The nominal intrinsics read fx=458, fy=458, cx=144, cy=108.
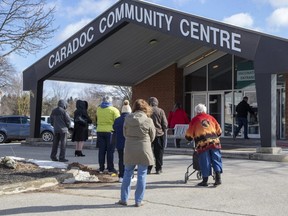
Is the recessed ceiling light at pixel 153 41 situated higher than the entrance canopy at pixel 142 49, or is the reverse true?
the recessed ceiling light at pixel 153 41

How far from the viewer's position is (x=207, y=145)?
8.84 meters

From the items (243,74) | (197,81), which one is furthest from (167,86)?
(243,74)

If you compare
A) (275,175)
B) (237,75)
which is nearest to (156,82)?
(237,75)

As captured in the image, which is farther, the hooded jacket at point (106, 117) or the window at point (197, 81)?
the window at point (197, 81)

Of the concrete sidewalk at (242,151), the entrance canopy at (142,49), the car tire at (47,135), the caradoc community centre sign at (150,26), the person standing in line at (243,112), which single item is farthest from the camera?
the car tire at (47,135)

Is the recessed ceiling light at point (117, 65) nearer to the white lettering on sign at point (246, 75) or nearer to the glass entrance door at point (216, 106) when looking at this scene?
the glass entrance door at point (216, 106)

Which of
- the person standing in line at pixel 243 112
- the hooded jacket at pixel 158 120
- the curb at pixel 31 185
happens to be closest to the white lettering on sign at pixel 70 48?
the person standing in line at pixel 243 112

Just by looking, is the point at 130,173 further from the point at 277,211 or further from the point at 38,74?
the point at 38,74

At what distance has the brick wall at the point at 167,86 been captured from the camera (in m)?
23.0

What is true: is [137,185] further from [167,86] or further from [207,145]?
[167,86]

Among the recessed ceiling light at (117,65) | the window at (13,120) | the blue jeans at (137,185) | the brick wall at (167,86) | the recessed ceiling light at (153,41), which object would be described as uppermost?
the recessed ceiling light at (153,41)

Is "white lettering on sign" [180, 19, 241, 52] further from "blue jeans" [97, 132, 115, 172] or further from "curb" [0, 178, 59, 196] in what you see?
"curb" [0, 178, 59, 196]

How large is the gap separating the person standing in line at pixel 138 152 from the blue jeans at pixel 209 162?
6.00 feet

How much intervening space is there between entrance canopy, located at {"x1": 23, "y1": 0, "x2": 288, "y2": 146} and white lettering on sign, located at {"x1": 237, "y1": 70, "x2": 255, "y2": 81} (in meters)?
2.04
